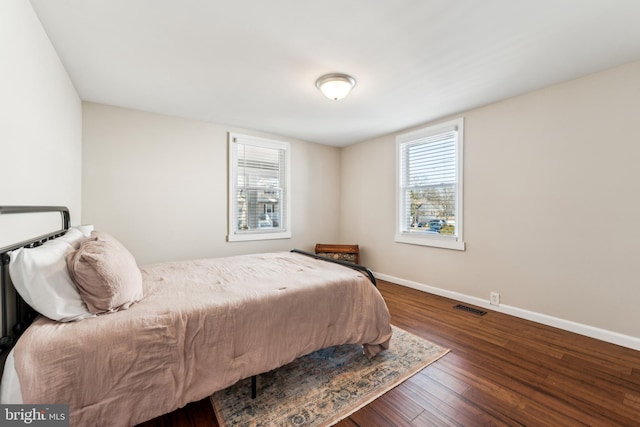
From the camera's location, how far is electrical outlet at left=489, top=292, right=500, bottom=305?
314 cm

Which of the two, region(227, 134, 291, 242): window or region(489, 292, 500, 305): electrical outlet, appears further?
region(227, 134, 291, 242): window

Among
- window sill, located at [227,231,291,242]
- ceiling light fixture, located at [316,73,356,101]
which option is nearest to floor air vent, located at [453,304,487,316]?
window sill, located at [227,231,291,242]

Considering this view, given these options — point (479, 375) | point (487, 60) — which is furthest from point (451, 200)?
point (479, 375)

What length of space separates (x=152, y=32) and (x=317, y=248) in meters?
3.62

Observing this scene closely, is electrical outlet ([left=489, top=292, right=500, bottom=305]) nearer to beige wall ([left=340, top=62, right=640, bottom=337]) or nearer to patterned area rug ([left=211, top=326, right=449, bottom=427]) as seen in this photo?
beige wall ([left=340, top=62, right=640, bottom=337])

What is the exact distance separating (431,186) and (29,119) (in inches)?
160

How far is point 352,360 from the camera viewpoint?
2.12 metres

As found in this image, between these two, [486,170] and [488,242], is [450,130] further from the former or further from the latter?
[488,242]

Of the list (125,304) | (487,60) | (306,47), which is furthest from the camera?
(487,60)

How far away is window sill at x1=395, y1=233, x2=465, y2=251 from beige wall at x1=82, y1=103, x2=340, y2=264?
2.12m

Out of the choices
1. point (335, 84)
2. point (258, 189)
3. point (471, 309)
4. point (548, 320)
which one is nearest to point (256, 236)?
point (258, 189)

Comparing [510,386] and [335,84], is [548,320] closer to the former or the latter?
[510,386]

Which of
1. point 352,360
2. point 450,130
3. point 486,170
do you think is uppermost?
point 450,130

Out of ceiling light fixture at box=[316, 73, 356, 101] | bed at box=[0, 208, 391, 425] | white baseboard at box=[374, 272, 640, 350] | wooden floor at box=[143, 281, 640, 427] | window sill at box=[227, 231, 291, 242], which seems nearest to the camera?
bed at box=[0, 208, 391, 425]
